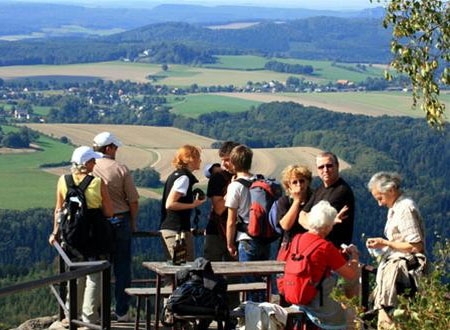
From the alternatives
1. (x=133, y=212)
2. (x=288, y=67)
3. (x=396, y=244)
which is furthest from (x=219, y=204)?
(x=288, y=67)

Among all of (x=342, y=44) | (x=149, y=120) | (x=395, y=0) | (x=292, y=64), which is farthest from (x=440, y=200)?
(x=342, y=44)

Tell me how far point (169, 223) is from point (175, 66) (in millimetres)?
146985

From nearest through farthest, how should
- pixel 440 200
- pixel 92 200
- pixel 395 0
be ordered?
1. pixel 92 200
2. pixel 395 0
3. pixel 440 200

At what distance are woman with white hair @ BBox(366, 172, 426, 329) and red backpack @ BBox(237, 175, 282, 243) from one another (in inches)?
45.7

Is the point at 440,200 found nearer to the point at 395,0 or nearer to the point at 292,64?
the point at 395,0

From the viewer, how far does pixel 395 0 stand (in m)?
10.3

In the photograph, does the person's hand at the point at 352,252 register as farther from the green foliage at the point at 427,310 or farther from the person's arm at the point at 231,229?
the green foliage at the point at 427,310

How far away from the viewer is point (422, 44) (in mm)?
10422

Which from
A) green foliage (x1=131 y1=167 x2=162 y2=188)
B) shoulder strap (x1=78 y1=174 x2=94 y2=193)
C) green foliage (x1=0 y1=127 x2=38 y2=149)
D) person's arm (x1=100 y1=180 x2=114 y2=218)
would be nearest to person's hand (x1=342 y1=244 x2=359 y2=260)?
person's arm (x1=100 y1=180 x2=114 y2=218)

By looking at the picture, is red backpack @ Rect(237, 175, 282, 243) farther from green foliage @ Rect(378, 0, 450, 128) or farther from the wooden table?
green foliage @ Rect(378, 0, 450, 128)

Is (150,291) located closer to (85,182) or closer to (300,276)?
(85,182)

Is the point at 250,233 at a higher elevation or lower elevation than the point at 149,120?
higher

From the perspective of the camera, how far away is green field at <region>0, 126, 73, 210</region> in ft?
193

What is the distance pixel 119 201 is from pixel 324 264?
92.5 inches
